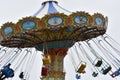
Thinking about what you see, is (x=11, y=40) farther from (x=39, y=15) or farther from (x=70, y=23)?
(x=70, y=23)

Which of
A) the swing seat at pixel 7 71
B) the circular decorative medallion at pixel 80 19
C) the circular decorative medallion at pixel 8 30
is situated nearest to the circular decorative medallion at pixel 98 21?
the circular decorative medallion at pixel 80 19

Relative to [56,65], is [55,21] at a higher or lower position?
higher

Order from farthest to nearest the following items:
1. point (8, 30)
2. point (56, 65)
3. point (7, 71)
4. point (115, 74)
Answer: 1. point (56, 65)
2. point (115, 74)
3. point (8, 30)
4. point (7, 71)

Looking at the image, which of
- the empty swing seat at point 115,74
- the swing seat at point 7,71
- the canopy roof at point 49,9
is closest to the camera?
the swing seat at point 7,71

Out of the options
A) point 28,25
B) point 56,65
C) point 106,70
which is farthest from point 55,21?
point 106,70

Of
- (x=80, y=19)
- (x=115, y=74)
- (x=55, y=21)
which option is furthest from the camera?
(x=115, y=74)

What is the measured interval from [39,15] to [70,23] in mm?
2590

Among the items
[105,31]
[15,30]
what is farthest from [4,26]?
[105,31]

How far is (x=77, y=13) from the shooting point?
29.3 meters

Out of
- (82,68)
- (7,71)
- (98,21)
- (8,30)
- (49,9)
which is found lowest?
(82,68)

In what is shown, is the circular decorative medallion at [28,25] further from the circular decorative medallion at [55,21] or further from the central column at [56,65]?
the central column at [56,65]

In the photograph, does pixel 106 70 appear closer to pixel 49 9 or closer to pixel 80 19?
pixel 80 19

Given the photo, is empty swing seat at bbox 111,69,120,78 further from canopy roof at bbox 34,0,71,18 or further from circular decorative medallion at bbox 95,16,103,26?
canopy roof at bbox 34,0,71,18

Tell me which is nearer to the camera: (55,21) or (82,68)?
(55,21)
